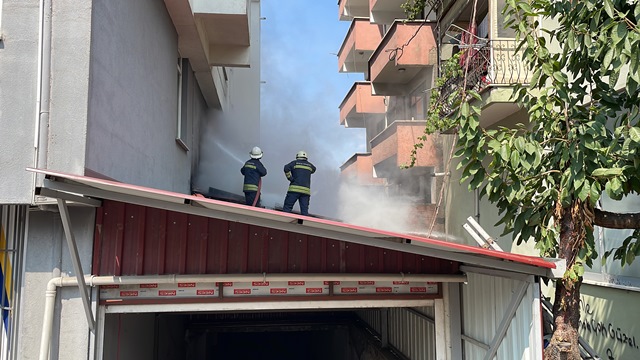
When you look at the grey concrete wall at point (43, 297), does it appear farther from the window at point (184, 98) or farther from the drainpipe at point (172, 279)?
the window at point (184, 98)

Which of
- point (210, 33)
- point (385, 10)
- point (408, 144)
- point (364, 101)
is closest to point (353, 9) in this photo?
point (364, 101)

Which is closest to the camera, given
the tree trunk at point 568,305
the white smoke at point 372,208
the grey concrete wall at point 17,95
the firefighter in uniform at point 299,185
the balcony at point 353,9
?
the tree trunk at point 568,305

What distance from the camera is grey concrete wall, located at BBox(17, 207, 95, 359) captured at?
4.66 metres

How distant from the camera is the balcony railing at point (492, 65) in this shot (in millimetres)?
8148

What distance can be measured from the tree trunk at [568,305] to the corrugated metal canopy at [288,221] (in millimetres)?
200

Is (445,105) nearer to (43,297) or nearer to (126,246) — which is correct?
(126,246)

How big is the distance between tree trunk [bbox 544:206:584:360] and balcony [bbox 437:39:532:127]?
4.49 m

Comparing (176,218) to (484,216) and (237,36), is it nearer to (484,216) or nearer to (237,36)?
(237,36)

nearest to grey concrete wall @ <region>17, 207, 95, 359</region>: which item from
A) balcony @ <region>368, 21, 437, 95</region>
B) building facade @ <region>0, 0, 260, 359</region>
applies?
building facade @ <region>0, 0, 260, 359</region>

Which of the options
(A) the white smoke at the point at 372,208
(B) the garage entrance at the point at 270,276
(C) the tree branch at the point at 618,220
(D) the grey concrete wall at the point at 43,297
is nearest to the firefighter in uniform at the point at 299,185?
(A) the white smoke at the point at 372,208

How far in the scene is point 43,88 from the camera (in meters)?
4.63

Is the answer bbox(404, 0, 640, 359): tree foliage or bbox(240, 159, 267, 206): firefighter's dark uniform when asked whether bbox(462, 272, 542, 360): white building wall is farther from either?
bbox(240, 159, 267, 206): firefighter's dark uniform

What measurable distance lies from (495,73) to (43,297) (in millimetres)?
7128

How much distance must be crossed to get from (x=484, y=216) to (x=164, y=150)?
6161mm
